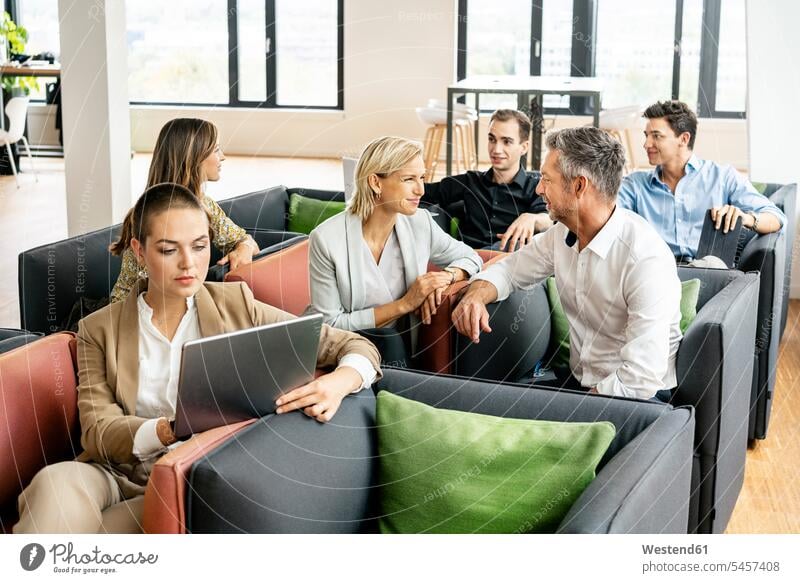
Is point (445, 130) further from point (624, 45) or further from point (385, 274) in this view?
point (385, 274)

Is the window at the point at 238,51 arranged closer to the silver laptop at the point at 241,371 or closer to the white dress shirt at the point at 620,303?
the white dress shirt at the point at 620,303

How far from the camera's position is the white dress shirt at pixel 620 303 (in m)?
1.85

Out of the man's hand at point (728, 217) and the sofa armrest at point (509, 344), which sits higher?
the man's hand at point (728, 217)

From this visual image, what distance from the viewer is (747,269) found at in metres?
2.72

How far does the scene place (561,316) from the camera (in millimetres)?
2307

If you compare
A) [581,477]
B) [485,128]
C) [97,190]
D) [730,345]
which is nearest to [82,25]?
[97,190]

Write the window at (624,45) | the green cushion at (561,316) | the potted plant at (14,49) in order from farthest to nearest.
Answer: the window at (624,45) < the potted plant at (14,49) < the green cushion at (561,316)

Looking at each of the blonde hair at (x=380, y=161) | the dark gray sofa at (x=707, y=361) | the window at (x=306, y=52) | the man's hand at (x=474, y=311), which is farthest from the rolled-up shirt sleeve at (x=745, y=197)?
the window at (x=306, y=52)

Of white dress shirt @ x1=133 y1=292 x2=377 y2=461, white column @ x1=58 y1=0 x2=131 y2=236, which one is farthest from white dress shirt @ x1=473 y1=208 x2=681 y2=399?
white column @ x1=58 y1=0 x2=131 y2=236

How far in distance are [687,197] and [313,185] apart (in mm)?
4253

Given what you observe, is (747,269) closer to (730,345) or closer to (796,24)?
(730,345)

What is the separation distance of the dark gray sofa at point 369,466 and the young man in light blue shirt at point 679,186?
1609 millimetres

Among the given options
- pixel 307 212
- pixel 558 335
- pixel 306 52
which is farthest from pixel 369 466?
pixel 306 52
